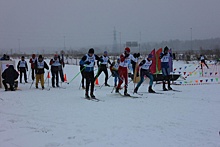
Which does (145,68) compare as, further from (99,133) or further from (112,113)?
(99,133)

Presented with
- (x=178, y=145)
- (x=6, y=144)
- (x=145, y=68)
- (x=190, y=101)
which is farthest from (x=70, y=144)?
(x=145, y=68)

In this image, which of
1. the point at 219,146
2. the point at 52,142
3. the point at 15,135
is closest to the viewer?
the point at 219,146

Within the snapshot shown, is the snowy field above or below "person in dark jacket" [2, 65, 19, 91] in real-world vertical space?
below

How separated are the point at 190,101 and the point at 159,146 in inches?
183

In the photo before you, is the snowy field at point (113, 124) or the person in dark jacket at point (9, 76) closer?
the snowy field at point (113, 124)

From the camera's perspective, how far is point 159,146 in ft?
14.6

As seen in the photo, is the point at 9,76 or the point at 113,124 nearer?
the point at 113,124

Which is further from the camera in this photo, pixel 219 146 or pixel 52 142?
pixel 52 142

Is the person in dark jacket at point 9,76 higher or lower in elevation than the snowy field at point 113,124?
higher

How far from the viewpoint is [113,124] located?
5.85 metres

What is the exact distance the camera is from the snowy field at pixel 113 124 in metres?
4.71

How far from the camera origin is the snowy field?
4715mm

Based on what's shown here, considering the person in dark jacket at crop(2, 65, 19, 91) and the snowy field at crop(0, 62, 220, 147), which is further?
the person in dark jacket at crop(2, 65, 19, 91)

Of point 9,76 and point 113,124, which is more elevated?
point 9,76
